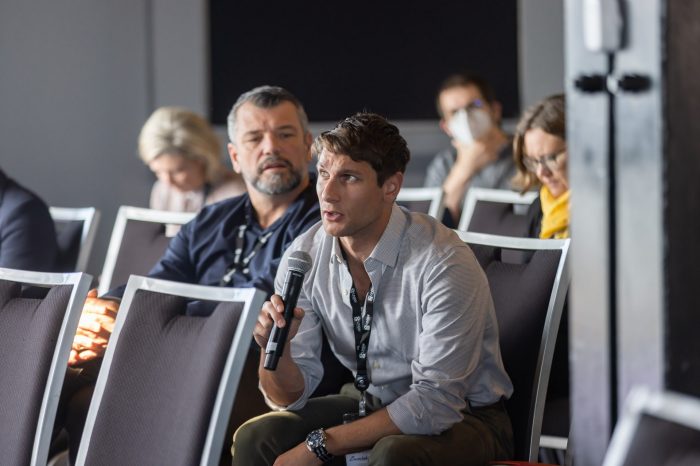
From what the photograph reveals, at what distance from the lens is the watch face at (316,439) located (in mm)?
2244

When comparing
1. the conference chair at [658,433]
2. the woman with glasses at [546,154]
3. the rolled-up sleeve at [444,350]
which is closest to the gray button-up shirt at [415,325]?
the rolled-up sleeve at [444,350]

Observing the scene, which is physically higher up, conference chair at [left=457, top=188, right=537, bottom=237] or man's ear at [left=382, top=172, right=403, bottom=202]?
man's ear at [left=382, top=172, right=403, bottom=202]

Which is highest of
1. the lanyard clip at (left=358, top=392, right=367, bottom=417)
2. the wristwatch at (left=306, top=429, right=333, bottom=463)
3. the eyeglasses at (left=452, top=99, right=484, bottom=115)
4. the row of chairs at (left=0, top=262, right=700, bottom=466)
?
the eyeglasses at (left=452, top=99, right=484, bottom=115)

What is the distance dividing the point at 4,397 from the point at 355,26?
4.49 metres

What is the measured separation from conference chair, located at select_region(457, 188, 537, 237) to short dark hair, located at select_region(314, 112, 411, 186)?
1.21m

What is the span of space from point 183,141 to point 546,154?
1842mm

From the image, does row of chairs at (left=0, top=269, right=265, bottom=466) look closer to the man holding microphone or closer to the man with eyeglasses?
the man holding microphone

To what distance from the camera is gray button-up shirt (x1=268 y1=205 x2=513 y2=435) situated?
2.21m

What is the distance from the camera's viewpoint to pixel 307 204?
314cm

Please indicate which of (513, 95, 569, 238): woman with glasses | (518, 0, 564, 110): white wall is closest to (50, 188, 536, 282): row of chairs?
Result: (513, 95, 569, 238): woman with glasses

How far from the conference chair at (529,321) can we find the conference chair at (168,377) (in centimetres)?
67

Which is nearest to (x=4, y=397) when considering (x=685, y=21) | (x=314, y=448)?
(x=314, y=448)

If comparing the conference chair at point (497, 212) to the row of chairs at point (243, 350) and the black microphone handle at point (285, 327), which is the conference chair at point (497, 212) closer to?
the row of chairs at point (243, 350)

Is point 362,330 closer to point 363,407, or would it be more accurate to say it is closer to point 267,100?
point 363,407
